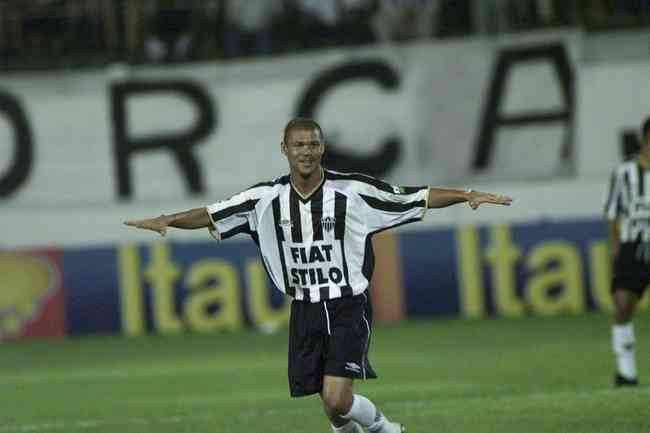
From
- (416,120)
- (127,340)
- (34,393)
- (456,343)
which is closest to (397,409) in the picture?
(34,393)

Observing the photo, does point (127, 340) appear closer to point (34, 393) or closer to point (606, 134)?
point (34, 393)

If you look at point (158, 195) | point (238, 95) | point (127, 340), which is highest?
point (238, 95)

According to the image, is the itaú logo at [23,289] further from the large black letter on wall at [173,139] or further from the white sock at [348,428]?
the white sock at [348,428]

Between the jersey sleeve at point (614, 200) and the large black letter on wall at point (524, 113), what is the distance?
10.2 m

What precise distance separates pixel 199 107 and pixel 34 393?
9162 millimetres

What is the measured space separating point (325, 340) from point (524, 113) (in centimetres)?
1455

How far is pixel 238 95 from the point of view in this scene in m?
22.1

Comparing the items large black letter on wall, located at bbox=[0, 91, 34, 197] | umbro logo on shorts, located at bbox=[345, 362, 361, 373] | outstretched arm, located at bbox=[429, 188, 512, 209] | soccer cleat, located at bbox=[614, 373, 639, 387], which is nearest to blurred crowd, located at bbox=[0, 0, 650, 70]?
large black letter on wall, located at bbox=[0, 91, 34, 197]

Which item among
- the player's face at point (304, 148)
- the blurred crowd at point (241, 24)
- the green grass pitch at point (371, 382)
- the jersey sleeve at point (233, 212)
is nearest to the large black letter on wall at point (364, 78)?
the blurred crowd at point (241, 24)

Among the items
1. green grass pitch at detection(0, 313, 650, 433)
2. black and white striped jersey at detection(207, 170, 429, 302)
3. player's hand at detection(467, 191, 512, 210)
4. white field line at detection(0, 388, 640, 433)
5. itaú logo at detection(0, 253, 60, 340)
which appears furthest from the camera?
itaú logo at detection(0, 253, 60, 340)

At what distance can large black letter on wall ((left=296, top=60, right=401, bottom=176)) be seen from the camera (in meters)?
21.8

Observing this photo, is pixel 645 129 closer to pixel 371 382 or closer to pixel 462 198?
pixel 462 198

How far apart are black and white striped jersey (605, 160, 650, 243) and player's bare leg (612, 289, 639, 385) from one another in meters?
0.44

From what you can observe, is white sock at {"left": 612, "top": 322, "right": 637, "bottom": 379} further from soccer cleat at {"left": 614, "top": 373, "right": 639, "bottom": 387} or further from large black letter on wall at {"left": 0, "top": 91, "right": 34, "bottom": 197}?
large black letter on wall at {"left": 0, "top": 91, "right": 34, "bottom": 197}
